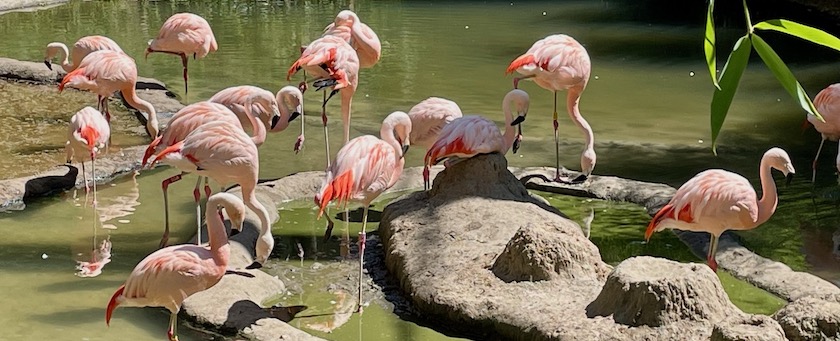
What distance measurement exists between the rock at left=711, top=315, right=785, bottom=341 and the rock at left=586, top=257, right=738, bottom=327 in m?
0.29

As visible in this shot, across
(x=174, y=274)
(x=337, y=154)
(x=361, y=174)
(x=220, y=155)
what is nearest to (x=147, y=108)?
(x=220, y=155)

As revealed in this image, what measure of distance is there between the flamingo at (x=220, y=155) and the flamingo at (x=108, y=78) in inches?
65.0

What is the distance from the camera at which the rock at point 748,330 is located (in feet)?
8.80

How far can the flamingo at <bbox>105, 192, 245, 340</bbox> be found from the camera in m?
3.06

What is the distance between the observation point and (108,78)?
5.52 meters

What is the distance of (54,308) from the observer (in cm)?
354

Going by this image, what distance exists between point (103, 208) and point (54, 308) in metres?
1.32

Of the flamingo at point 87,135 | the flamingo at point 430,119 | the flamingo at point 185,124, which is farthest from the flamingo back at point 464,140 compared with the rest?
the flamingo at point 87,135

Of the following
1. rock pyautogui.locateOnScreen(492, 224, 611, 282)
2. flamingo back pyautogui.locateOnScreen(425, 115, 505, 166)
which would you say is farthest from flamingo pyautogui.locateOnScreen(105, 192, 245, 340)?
flamingo back pyautogui.locateOnScreen(425, 115, 505, 166)

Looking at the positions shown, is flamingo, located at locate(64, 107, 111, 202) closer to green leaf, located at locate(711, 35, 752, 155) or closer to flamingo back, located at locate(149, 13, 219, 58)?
flamingo back, located at locate(149, 13, 219, 58)

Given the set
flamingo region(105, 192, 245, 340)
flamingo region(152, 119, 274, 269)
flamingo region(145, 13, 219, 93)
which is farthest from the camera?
flamingo region(145, 13, 219, 93)

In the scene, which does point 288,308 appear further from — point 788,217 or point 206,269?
point 788,217

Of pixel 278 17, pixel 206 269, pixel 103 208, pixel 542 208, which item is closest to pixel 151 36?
pixel 278 17

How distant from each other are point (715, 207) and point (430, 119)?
149 cm
